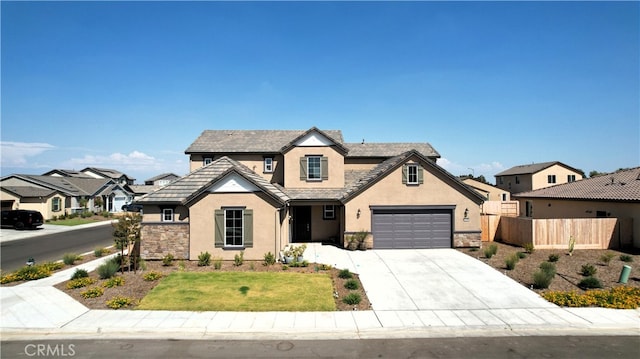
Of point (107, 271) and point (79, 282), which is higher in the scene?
point (107, 271)

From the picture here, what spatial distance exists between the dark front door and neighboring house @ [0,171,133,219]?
109ft

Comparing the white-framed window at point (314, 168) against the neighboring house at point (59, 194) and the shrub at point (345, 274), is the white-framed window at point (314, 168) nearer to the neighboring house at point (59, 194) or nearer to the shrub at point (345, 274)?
the shrub at point (345, 274)

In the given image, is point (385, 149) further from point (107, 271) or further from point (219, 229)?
point (107, 271)

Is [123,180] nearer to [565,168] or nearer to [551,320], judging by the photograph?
[551,320]

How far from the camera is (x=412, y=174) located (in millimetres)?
20859

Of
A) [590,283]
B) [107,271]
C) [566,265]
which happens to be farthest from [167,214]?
[566,265]

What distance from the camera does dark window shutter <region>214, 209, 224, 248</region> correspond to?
17.4 metres

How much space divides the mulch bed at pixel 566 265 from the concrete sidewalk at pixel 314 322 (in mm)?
2511

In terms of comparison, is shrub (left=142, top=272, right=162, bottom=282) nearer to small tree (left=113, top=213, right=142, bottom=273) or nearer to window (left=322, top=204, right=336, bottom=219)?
small tree (left=113, top=213, right=142, bottom=273)

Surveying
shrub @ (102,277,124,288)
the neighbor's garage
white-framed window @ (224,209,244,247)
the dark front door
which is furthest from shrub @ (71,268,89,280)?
the neighbor's garage

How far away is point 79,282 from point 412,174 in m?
17.5

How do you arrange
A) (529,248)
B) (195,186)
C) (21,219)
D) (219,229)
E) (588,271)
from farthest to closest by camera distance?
(21,219) < (195,186) < (529,248) < (219,229) < (588,271)

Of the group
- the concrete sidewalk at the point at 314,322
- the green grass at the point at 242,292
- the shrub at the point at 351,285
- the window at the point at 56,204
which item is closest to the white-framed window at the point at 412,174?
the green grass at the point at 242,292

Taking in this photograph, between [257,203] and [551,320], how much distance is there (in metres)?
13.0
